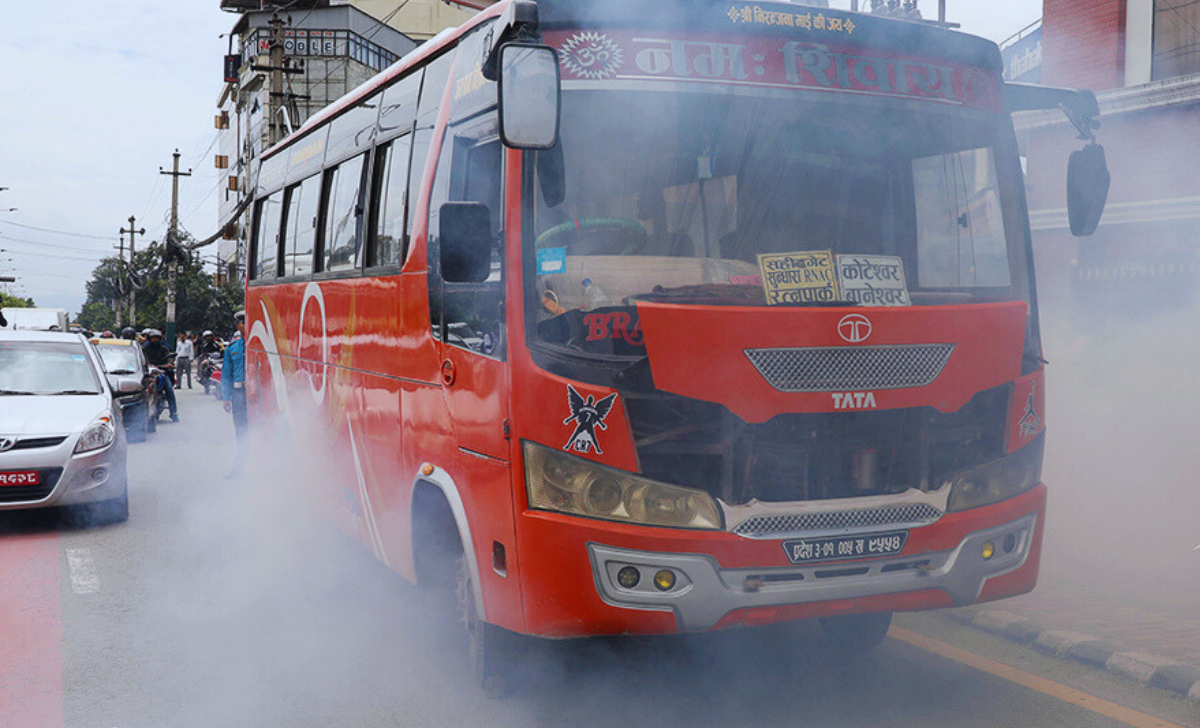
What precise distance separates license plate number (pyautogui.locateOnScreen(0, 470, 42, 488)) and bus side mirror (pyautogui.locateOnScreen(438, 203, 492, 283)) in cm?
609

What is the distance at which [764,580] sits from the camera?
13.8ft

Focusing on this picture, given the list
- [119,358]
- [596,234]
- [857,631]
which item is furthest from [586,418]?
[119,358]

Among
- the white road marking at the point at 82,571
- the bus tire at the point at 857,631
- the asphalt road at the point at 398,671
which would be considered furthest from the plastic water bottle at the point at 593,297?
the white road marking at the point at 82,571

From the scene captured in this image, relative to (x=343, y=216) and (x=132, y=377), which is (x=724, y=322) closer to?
(x=343, y=216)

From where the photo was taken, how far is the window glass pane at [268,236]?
9172 millimetres

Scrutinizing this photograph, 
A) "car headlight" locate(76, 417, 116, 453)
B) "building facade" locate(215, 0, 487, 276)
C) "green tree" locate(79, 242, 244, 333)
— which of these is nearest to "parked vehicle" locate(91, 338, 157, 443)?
"car headlight" locate(76, 417, 116, 453)

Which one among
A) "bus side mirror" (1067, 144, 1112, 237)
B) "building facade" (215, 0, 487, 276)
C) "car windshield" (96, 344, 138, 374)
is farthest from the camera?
"building facade" (215, 0, 487, 276)

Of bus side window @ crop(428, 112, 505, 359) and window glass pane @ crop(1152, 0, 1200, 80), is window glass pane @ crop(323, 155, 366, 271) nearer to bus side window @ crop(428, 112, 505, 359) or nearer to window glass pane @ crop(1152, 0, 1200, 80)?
bus side window @ crop(428, 112, 505, 359)

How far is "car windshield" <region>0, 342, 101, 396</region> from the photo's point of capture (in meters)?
10.2

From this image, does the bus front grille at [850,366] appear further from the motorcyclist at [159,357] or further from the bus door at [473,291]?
the motorcyclist at [159,357]

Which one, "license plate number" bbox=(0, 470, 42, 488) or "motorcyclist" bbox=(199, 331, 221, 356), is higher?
"motorcyclist" bbox=(199, 331, 221, 356)

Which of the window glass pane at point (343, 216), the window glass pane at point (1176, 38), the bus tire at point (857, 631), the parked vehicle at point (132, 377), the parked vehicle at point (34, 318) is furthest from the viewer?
the parked vehicle at point (34, 318)

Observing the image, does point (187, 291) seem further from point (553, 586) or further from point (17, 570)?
point (553, 586)

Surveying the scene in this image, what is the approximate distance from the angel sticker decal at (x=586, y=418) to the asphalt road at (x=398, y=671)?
125 centimetres
